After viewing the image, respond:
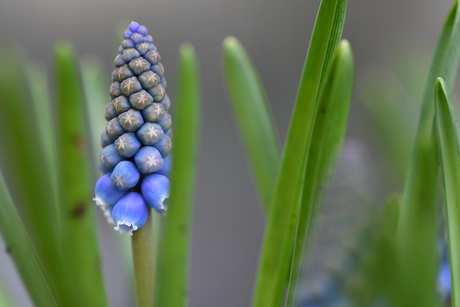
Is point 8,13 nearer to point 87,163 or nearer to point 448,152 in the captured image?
point 87,163

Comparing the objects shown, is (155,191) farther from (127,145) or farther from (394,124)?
(394,124)

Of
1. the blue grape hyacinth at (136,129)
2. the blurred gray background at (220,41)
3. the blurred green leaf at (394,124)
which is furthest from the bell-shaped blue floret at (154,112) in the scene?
the blurred gray background at (220,41)

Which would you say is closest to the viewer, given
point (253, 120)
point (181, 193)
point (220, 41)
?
point (181, 193)

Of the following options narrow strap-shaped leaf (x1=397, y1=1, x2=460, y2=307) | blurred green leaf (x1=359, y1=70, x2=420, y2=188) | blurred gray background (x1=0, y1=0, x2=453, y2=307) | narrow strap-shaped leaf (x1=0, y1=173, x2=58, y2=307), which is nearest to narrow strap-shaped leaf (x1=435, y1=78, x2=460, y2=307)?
narrow strap-shaped leaf (x1=397, y1=1, x2=460, y2=307)

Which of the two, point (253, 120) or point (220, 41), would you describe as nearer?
point (253, 120)

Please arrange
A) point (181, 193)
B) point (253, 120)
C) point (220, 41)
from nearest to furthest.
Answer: point (181, 193), point (253, 120), point (220, 41)

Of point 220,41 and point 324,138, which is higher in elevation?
point 220,41

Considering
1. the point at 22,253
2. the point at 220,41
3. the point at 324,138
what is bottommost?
the point at 22,253

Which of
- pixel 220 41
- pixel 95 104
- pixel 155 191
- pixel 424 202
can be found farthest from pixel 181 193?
pixel 220 41
